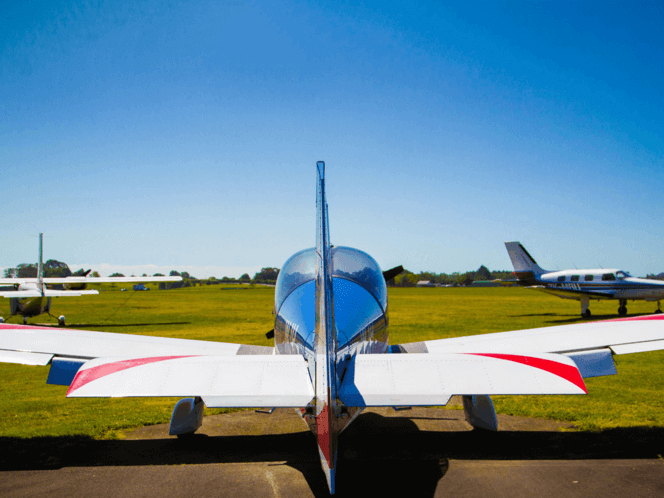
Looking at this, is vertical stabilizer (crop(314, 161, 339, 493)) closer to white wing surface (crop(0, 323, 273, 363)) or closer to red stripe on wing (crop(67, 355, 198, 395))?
red stripe on wing (crop(67, 355, 198, 395))

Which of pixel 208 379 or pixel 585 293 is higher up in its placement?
pixel 208 379

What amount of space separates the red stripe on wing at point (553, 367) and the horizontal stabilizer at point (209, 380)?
1659 mm

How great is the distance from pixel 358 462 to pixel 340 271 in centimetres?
226

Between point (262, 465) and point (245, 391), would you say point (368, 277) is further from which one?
Answer: point (245, 391)

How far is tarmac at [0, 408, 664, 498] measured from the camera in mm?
4203

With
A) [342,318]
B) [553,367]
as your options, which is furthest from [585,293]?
[553,367]

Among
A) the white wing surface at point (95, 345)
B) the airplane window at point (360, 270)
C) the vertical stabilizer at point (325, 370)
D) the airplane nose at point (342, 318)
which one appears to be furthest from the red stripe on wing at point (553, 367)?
the white wing surface at point (95, 345)

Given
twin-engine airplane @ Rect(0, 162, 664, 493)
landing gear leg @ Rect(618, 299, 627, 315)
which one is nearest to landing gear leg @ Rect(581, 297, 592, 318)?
landing gear leg @ Rect(618, 299, 627, 315)

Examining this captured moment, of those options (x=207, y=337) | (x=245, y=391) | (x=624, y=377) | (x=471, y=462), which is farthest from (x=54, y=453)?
(x=207, y=337)

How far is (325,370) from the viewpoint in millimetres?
3227

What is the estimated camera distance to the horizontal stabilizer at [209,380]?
3.08 meters

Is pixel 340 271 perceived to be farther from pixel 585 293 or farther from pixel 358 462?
pixel 585 293

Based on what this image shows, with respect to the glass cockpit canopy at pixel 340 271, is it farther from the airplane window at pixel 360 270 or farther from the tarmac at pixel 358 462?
the tarmac at pixel 358 462

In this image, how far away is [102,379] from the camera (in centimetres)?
330
